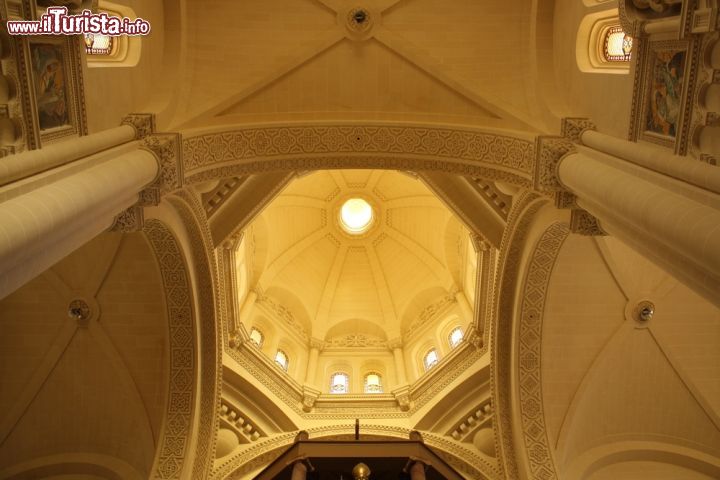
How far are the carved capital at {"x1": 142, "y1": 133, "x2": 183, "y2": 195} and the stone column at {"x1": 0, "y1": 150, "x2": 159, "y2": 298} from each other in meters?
0.46

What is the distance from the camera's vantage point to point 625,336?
12.2 meters

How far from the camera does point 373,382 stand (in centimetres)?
1684

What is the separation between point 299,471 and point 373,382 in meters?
9.56

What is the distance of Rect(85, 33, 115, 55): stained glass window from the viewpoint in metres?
9.34

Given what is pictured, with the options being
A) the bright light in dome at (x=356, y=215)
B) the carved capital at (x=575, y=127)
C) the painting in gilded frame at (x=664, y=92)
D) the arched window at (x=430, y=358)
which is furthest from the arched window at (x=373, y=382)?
the painting in gilded frame at (x=664, y=92)

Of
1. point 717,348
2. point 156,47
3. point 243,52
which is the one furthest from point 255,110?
point 717,348

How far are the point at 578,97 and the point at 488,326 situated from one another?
6003 millimetres

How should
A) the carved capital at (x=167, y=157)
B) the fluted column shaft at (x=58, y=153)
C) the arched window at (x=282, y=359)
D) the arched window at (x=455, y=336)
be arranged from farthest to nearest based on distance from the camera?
1. the arched window at (x=282, y=359)
2. the arched window at (x=455, y=336)
3. the carved capital at (x=167, y=157)
4. the fluted column shaft at (x=58, y=153)

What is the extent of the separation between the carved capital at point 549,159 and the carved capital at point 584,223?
1.31 ft

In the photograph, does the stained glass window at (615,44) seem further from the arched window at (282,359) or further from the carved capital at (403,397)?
the arched window at (282,359)

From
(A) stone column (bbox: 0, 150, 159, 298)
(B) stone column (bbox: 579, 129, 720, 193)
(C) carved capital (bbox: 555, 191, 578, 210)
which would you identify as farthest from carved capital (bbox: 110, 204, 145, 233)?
(B) stone column (bbox: 579, 129, 720, 193)

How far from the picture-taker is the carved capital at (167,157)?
8.66 meters

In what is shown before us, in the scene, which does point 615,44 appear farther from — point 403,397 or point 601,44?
point 403,397

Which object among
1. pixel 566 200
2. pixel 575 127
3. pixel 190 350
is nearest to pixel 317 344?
pixel 190 350
